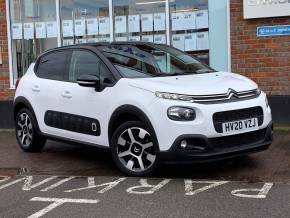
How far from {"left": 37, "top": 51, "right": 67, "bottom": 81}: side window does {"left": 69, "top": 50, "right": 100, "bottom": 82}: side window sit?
204 mm

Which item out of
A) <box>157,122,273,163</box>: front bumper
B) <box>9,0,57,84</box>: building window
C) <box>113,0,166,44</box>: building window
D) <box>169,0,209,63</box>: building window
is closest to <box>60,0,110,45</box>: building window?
<box>113,0,166,44</box>: building window

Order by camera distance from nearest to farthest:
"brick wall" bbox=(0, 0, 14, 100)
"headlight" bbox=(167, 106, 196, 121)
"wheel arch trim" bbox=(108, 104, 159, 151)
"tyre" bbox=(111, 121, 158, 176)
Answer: "headlight" bbox=(167, 106, 196, 121) < "wheel arch trim" bbox=(108, 104, 159, 151) < "tyre" bbox=(111, 121, 158, 176) < "brick wall" bbox=(0, 0, 14, 100)

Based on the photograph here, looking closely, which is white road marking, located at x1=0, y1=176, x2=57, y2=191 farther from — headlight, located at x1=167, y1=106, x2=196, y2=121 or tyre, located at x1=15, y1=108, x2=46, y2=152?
headlight, located at x1=167, y1=106, x2=196, y2=121

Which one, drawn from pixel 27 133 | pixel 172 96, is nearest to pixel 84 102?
pixel 172 96

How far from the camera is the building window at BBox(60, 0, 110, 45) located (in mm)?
10961

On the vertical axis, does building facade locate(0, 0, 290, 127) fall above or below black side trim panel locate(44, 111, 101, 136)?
above

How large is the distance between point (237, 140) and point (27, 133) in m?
3.53

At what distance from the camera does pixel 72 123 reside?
283 inches

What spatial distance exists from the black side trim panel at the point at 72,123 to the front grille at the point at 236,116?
1576mm

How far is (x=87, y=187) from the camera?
20.2 feet

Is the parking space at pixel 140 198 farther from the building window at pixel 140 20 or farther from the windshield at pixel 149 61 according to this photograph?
the building window at pixel 140 20

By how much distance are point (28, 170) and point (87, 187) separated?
143 cm

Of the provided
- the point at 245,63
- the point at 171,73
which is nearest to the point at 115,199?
the point at 171,73

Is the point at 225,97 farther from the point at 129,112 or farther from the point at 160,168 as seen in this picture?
the point at 160,168
